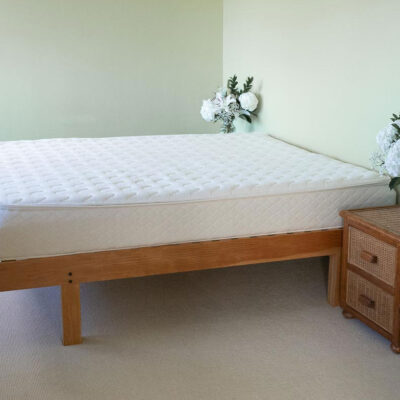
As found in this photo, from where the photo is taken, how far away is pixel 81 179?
261 cm

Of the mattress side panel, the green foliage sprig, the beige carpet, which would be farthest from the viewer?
the green foliage sprig

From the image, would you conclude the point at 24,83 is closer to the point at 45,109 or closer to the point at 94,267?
the point at 45,109

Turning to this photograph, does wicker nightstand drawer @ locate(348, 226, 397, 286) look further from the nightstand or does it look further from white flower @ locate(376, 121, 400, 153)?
white flower @ locate(376, 121, 400, 153)

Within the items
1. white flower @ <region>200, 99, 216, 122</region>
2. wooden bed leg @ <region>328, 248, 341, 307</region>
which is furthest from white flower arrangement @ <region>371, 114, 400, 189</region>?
white flower @ <region>200, 99, 216, 122</region>

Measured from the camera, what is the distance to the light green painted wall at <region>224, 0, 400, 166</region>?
2734 mm

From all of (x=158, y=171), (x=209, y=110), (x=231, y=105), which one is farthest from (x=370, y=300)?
(x=209, y=110)

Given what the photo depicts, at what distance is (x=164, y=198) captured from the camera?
2326 mm

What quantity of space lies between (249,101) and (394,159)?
1.96 metres

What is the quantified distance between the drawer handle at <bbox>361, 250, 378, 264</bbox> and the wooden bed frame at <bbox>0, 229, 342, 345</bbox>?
0.78ft

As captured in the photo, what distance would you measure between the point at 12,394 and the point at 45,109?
3076 mm

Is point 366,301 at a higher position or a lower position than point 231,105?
lower

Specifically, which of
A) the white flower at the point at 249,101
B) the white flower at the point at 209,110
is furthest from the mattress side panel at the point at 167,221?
the white flower at the point at 209,110

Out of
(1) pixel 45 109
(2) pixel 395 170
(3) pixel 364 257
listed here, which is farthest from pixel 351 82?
(1) pixel 45 109

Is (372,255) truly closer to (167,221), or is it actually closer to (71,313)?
(167,221)
